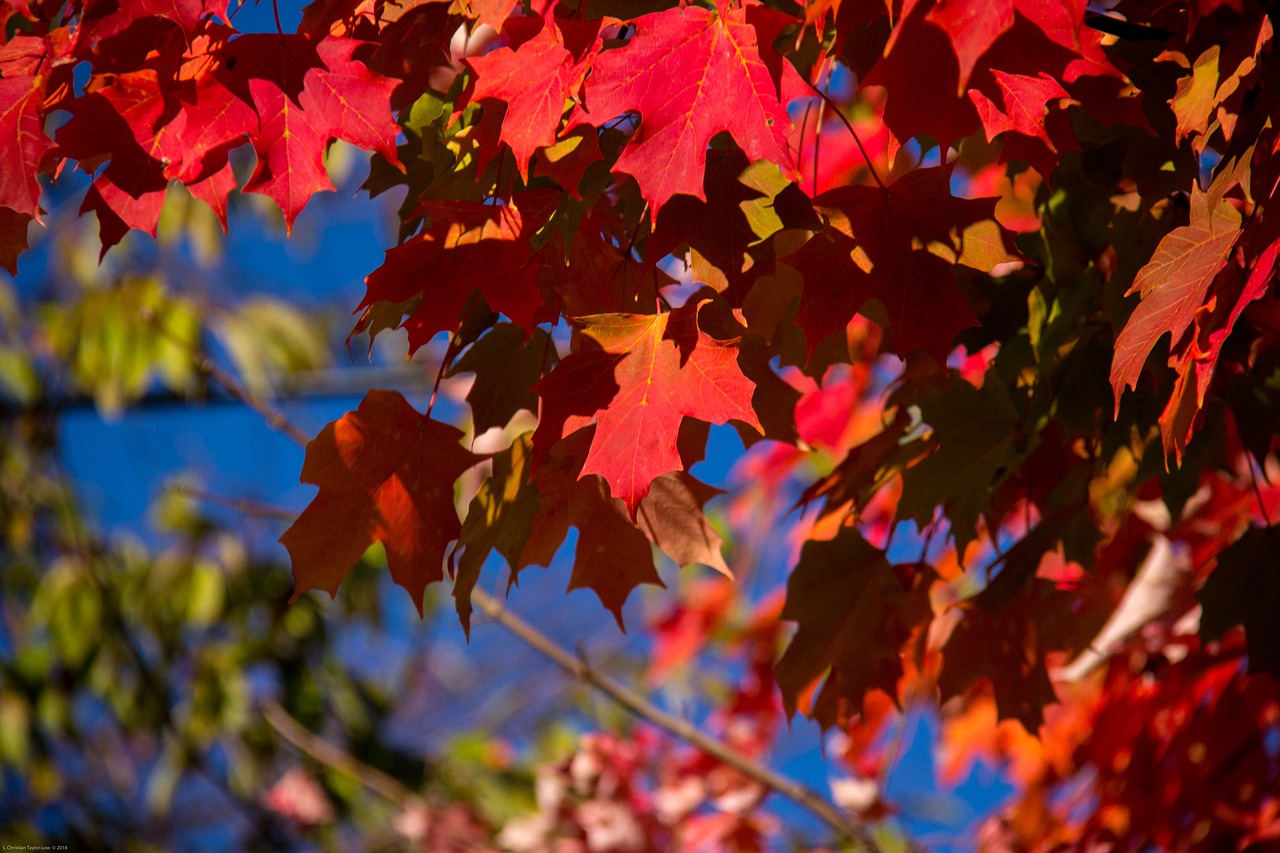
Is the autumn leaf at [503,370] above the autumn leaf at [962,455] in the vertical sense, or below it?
above

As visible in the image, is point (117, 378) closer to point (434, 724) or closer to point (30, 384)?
point (30, 384)

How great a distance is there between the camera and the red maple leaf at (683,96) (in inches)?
30.9

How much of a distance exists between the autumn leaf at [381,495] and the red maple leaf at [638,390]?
7.0 inches

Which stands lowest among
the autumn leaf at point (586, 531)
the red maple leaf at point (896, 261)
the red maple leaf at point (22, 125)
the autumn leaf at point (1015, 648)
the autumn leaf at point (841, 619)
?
the autumn leaf at point (1015, 648)

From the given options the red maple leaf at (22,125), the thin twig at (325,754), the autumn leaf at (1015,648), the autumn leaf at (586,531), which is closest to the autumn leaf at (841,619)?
the autumn leaf at (1015,648)

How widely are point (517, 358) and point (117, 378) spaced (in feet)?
8.81

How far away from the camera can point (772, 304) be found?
1013mm

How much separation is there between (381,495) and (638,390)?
30 cm

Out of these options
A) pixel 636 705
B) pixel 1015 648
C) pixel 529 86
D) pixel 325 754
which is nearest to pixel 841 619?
pixel 1015 648

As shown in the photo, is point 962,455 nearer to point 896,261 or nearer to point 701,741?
point 896,261

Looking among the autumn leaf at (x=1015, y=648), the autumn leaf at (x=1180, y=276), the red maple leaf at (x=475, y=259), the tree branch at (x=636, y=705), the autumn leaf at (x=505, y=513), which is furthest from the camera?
the tree branch at (x=636, y=705)

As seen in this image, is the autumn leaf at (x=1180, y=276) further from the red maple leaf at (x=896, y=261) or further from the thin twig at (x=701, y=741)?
the thin twig at (x=701, y=741)

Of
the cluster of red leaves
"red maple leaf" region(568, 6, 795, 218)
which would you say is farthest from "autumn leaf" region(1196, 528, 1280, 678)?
"red maple leaf" region(568, 6, 795, 218)

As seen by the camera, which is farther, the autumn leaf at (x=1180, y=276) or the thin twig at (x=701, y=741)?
the thin twig at (x=701, y=741)
